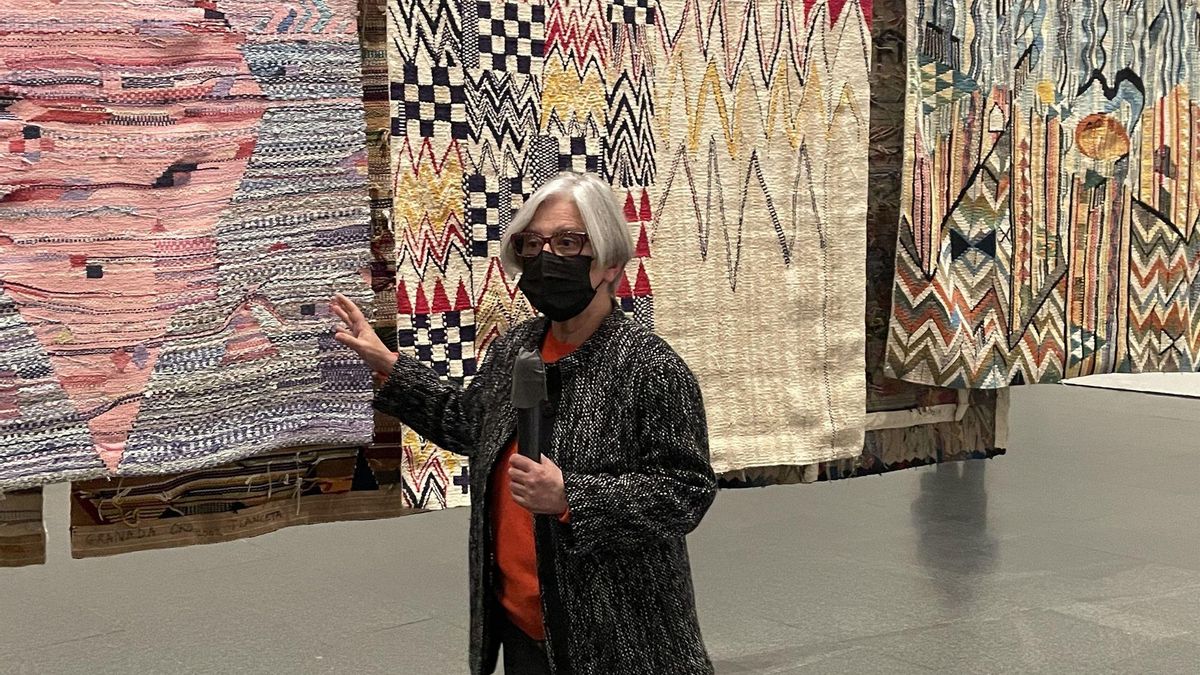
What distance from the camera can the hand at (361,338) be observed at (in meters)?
2.21

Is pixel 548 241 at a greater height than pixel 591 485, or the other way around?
pixel 548 241

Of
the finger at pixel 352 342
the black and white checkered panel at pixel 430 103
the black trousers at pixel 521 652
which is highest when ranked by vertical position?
the black and white checkered panel at pixel 430 103

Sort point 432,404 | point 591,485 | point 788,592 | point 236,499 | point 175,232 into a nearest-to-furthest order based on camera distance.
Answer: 1. point 591,485
2. point 432,404
3. point 175,232
4. point 236,499
5. point 788,592

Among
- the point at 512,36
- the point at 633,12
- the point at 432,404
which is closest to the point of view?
the point at 432,404

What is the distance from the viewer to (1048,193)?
3.34m

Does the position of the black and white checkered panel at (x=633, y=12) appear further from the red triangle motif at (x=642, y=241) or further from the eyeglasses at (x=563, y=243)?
the eyeglasses at (x=563, y=243)

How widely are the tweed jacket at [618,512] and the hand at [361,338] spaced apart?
0.35 m

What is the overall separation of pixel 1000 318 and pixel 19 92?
221cm

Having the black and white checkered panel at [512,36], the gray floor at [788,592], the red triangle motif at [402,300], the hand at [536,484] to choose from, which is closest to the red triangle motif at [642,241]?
the black and white checkered panel at [512,36]

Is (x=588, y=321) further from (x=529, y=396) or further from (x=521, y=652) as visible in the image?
(x=521, y=652)

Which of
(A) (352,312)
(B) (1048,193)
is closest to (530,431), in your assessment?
(A) (352,312)

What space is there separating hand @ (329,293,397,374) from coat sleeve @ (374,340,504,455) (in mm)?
33

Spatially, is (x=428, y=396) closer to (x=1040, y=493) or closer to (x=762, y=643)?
(x=762, y=643)

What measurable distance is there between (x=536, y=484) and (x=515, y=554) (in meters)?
0.24
